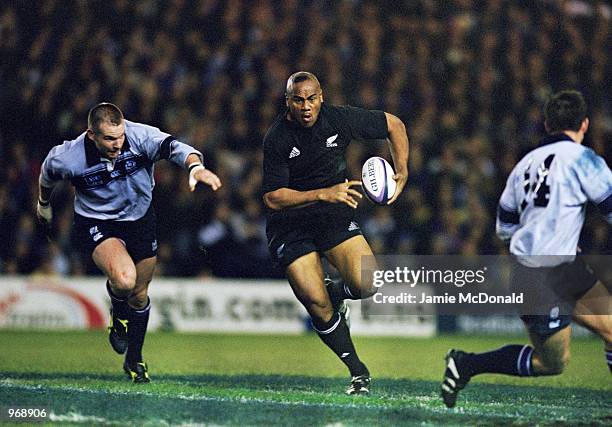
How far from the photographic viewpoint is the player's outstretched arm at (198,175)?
701 centimetres

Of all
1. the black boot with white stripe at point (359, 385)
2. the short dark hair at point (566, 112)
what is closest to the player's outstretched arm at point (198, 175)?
the black boot with white stripe at point (359, 385)

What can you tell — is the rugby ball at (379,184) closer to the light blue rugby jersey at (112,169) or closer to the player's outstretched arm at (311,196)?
the player's outstretched arm at (311,196)

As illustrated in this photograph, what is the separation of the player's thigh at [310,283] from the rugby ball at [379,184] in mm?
648

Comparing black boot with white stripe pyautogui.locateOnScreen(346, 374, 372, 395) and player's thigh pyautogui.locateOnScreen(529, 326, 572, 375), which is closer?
player's thigh pyautogui.locateOnScreen(529, 326, 572, 375)

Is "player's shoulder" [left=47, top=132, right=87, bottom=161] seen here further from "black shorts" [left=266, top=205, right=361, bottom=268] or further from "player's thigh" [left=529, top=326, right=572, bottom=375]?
"player's thigh" [left=529, top=326, right=572, bottom=375]

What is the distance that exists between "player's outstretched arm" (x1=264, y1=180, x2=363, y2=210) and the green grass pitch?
140cm

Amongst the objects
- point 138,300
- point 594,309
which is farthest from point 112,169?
point 594,309

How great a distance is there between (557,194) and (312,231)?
2.20 meters

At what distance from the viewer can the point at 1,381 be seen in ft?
27.0

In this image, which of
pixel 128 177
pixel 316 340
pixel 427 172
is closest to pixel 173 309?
pixel 316 340

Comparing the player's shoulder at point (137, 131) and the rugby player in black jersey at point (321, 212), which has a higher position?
the player's shoulder at point (137, 131)

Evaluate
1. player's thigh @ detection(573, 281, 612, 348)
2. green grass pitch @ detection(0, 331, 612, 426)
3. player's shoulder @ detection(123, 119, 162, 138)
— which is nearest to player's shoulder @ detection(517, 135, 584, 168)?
player's thigh @ detection(573, 281, 612, 348)

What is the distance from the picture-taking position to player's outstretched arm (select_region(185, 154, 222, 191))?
7.01 meters

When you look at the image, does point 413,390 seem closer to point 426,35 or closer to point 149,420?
point 149,420
